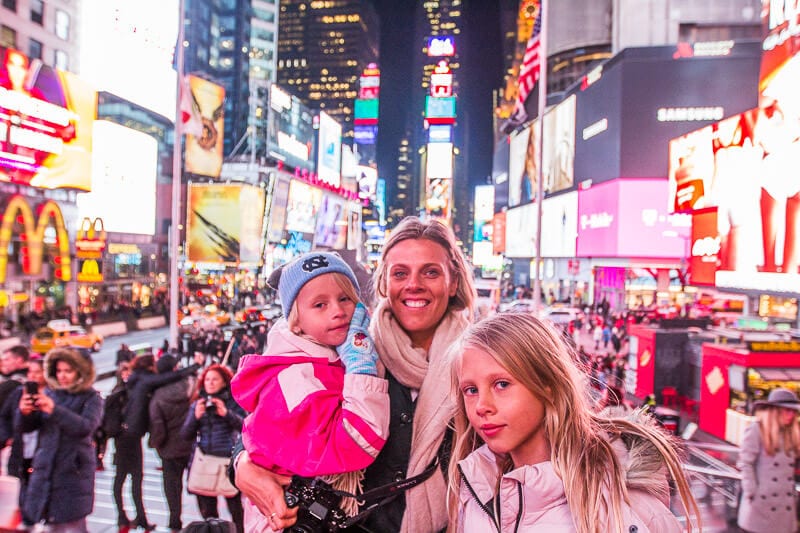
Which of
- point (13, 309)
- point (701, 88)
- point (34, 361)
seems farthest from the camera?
point (701, 88)

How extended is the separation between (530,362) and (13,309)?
1272 inches

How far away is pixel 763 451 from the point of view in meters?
6.02

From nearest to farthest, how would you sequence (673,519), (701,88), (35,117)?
(673,519)
(35,117)
(701,88)

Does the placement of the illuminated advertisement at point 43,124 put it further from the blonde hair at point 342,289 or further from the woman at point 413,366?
the woman at point 413,366

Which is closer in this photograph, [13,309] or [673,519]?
[673,519]

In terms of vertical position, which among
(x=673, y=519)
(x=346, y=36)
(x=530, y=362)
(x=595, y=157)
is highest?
(x=346, y=36)

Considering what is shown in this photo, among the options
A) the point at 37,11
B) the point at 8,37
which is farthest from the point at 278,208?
the point at 8,37

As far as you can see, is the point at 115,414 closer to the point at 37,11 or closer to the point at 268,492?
the point at 268,492

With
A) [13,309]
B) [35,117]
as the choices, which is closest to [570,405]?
[35,117]

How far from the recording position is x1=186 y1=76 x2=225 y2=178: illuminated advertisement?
35000 millimetres

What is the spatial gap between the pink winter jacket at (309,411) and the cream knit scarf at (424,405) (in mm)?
187

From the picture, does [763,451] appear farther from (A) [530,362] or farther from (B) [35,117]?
(B) [35,117]

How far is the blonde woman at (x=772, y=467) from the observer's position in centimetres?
598

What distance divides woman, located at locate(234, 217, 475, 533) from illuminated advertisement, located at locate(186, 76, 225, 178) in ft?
114
